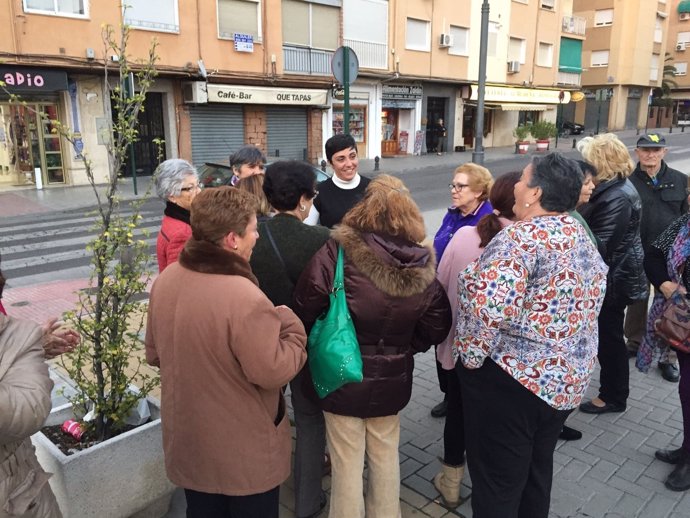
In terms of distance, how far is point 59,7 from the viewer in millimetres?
16172

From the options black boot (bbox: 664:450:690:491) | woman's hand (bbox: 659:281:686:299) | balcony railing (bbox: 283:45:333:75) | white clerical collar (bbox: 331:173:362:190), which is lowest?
black boot (bbox: 664:450:690:491)

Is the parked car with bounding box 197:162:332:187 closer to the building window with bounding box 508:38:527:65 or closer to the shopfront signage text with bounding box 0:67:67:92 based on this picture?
the shopfront signage text with bounding box 0:67:67:92

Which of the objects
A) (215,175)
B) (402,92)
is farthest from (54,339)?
(402,92)

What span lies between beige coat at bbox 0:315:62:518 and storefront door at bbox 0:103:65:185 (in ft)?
55.6

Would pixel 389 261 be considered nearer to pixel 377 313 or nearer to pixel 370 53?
pixel 377 313

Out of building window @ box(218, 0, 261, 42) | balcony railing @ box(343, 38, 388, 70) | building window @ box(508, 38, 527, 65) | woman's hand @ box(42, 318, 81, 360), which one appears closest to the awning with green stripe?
building window @ box(508, 38, 527, 65)

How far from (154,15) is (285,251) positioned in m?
18.1

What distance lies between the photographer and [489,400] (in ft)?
8.12

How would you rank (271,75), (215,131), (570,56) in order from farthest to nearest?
(570,56) → (271,75) → (215,131)

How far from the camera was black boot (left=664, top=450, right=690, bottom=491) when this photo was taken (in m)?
3.28

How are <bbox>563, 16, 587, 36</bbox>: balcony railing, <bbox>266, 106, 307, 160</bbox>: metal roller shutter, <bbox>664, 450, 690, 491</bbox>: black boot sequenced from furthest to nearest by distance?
<bbox>563, 16, 587, 36</bbox>: balcony railing → <bbox>266, 106, 307, 160</bbox>: metal roller shutter → <bbox>664, 450, 690, 491</bbox>: black boot

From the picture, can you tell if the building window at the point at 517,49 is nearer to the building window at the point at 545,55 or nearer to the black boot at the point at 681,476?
the building window at the point at 545,55

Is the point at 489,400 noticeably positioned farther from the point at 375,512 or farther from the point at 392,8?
the point at 392,8

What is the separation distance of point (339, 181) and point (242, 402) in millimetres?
2300
